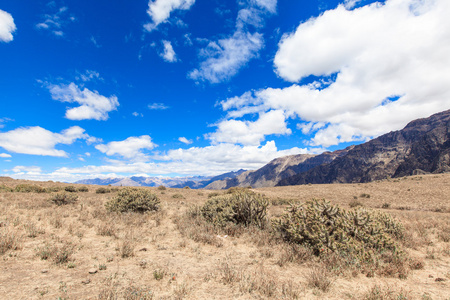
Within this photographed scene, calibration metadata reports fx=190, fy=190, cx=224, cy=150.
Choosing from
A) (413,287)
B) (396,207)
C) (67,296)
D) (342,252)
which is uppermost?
(67,296)

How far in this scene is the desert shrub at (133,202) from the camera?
41.5ft

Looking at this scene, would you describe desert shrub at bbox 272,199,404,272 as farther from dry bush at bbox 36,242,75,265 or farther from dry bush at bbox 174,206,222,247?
dry bush at bbox 36,242,75,265

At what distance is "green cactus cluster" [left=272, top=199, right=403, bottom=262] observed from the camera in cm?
620

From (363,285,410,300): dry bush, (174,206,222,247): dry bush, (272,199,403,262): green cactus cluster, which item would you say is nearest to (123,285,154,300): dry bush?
(174,206,222,247): dry bush

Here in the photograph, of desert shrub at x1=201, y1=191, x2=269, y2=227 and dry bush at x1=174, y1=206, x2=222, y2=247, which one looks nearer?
dry bush at x1=174, y1=206, x2=222, y2=247

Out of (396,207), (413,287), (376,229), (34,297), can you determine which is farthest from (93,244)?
(396,207)

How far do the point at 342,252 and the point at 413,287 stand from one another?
64.9 inches

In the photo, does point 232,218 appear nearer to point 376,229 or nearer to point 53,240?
point 376,229

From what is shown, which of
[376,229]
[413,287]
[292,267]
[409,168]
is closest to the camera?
[413,287]

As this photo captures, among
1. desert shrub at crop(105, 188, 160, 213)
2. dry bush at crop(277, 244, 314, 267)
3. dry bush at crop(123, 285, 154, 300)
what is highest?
desert shrub at crop(105, 188, 160, 213)

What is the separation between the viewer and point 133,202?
42.3 ft

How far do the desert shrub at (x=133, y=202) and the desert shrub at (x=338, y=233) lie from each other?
923 cm

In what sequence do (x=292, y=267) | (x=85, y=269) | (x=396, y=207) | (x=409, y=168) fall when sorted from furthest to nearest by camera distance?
(x=409, y=168)
(x=396, y=207)
(x=292, y=267)
(x=85, y=269)

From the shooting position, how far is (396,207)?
20.4 meters
